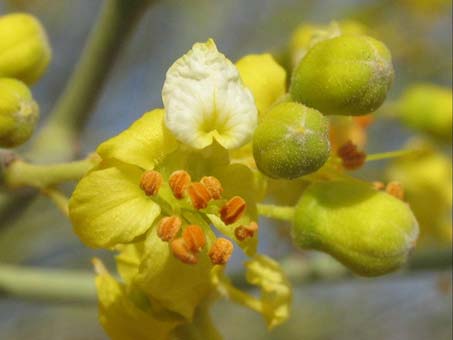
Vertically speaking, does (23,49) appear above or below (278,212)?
above

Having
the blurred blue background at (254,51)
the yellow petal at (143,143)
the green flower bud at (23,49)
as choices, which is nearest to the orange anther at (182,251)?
the yellow petal at (143,143)

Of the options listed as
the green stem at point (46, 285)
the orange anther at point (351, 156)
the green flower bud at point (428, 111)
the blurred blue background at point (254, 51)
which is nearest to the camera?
the orange anther at point (351, 156)

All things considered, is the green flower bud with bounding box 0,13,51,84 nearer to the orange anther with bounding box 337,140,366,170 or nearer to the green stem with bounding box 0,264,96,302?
the green stem with bounding box 0,264,96,302

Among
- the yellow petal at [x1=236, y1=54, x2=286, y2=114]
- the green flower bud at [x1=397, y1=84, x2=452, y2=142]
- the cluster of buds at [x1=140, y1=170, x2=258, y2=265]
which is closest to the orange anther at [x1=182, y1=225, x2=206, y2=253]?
the cluster of buds at [x1=140, y1=170, x2=258, y2=265]

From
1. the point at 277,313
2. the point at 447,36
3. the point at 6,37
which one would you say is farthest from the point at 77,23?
the point at 277,313

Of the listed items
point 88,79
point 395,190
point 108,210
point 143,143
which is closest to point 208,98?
point 143,143

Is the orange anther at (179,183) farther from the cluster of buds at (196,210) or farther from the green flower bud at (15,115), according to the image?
the green flower bud at (15,115)

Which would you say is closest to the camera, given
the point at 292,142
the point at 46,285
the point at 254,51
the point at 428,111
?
the point at 292,142

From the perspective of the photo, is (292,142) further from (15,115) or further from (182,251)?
(15,115)
